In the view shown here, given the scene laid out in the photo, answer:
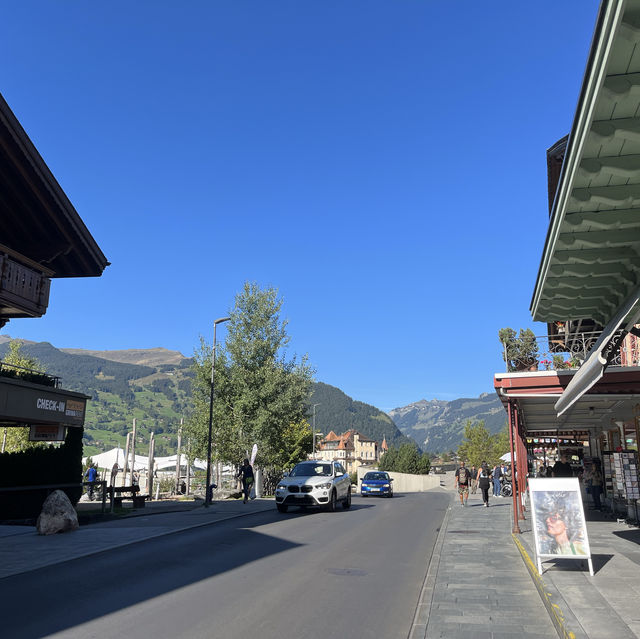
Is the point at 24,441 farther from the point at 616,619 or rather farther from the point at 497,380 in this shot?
the point at 616,619

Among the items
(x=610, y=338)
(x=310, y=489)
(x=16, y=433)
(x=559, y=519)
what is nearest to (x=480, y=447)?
(x=16, y=433)

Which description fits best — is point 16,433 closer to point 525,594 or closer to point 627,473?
point 627,473

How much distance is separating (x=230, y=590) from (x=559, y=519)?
487 cm

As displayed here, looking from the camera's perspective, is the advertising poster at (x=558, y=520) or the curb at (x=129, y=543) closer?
the advertising poster at (x=558, y=520)

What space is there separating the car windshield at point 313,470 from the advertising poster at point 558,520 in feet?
44.0

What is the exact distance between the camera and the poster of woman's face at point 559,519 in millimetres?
9117

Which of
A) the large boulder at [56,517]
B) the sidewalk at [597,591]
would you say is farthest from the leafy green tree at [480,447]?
the sidewalk at [597,591]

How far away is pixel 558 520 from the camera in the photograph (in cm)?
923

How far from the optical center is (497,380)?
14680mm

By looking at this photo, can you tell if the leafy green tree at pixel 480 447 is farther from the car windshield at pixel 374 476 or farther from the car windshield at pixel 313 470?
the car windshield at pixel 313 470

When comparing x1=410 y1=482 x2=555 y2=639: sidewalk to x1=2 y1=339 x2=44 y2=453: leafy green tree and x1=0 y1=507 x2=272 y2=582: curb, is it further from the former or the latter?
x1=2 y1=339 x2=44 y2=453: leafy green tree

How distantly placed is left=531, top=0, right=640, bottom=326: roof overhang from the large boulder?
12.2 meters

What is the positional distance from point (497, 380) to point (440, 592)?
23.7 ft

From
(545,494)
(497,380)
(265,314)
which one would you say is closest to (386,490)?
(265,314)
